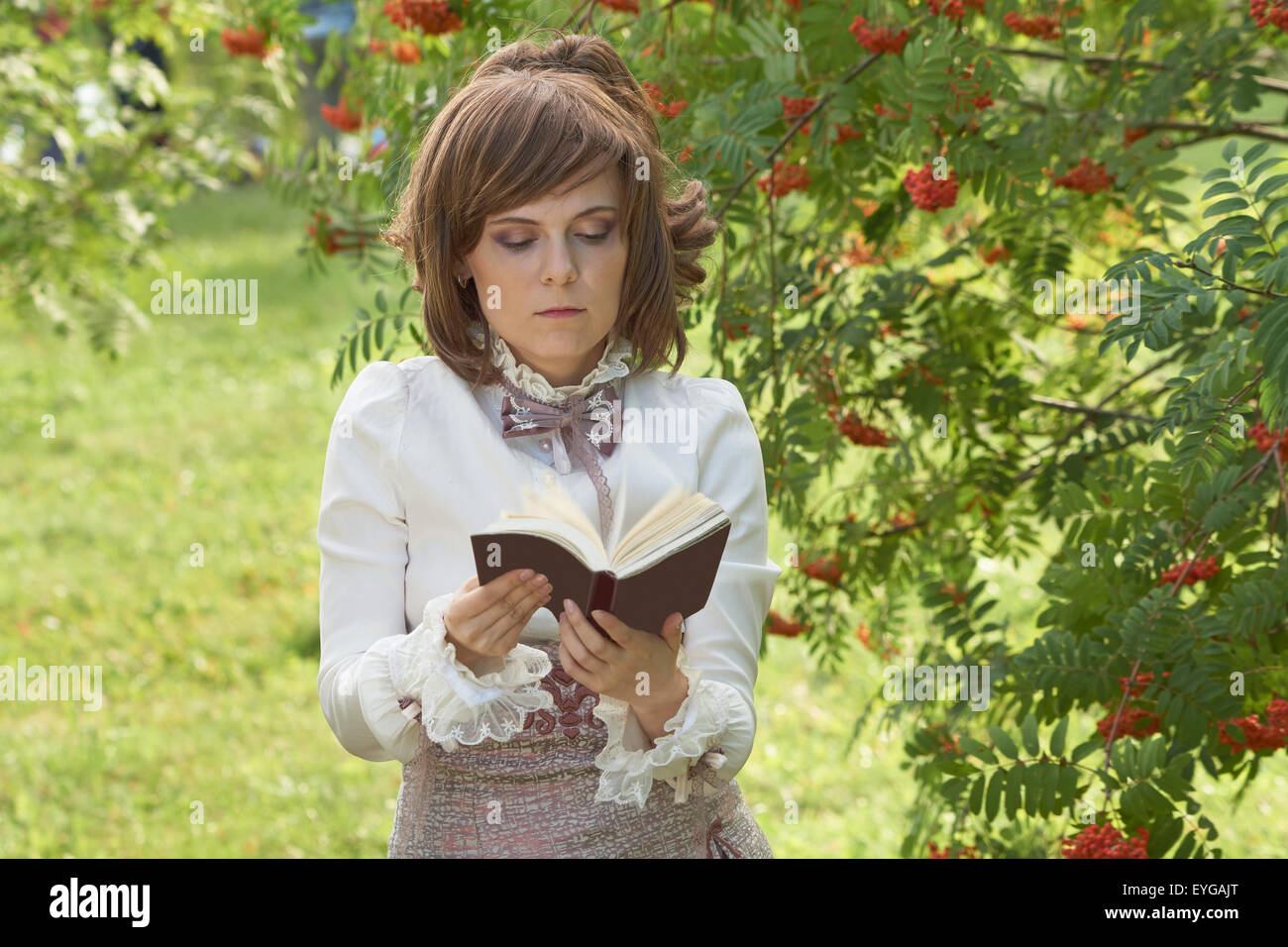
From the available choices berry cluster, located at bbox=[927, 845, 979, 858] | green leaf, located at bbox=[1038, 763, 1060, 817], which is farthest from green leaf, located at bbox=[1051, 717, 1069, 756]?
berry cluster, located at bbox=[927, 845, 979, 858]

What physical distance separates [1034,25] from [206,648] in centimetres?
402

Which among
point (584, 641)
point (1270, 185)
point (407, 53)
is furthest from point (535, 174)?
point (407, 53)

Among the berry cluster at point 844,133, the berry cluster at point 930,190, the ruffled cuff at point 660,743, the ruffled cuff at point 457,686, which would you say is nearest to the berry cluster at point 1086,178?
the berry cluster at point 930,190

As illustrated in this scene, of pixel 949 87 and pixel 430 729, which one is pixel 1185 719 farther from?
pixel 430 729

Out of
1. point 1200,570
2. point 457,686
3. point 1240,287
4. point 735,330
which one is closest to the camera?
point 457,686

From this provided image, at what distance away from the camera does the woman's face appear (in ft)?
5.09

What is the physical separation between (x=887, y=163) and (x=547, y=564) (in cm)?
194

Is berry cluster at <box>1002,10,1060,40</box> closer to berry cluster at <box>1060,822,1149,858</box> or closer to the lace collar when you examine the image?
the lace collar

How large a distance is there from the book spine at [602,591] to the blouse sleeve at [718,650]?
21 centimetres

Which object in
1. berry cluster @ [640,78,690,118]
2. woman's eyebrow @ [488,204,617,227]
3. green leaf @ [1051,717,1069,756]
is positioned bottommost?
green leaf @ [1051,717,1069,756]

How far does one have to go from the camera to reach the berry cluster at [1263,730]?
6.88 ft

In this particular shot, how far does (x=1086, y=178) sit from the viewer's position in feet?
8.70

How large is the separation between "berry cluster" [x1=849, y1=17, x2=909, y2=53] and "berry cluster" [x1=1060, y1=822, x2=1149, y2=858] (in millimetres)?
1386

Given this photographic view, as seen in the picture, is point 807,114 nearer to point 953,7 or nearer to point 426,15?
point 953,7
